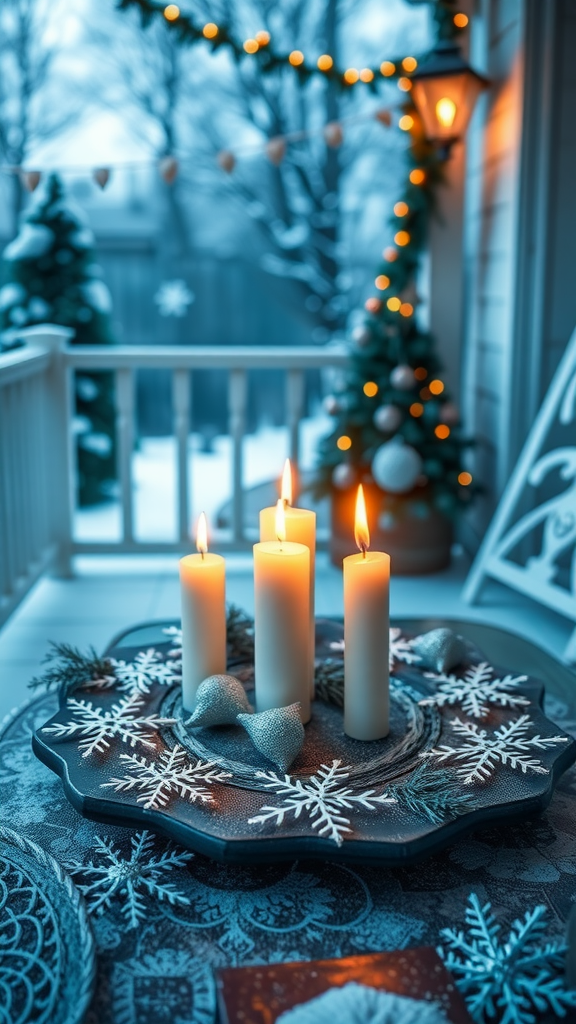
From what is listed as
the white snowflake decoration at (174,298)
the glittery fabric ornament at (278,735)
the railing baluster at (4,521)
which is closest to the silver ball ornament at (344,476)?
the railing baluster at (4,521)

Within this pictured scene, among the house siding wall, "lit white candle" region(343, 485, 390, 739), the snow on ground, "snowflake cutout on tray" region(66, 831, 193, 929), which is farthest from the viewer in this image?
the snow on ground

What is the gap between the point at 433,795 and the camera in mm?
1151

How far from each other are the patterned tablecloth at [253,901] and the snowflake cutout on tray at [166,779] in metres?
0.11

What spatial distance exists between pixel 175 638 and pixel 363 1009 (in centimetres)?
91

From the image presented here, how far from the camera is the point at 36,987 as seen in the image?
1.03m

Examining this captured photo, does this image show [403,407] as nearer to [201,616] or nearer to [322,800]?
[201,616]

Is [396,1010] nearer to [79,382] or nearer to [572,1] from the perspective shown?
[572,1]

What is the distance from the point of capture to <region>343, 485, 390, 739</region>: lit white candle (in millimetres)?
1298

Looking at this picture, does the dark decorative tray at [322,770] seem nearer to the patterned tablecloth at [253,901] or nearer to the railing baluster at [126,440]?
the patterned tablecloth at [253,901]

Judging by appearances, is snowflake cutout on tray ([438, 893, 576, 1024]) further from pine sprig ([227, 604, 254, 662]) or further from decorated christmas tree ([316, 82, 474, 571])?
decorated christmas tree ([316, 82, 474, 571])

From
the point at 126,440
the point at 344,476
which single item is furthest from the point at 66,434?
the point at 344,476

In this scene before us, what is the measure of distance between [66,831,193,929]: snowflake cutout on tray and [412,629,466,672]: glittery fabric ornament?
0.52 metres

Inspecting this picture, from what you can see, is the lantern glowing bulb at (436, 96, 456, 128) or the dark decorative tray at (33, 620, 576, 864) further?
the lantern glowing bulb at (436, 96, 456, 128)

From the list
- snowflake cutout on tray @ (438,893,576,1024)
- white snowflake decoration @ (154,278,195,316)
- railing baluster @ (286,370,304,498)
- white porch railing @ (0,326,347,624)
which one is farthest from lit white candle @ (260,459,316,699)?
white snowflake decoration @ (154,278,195,316)
